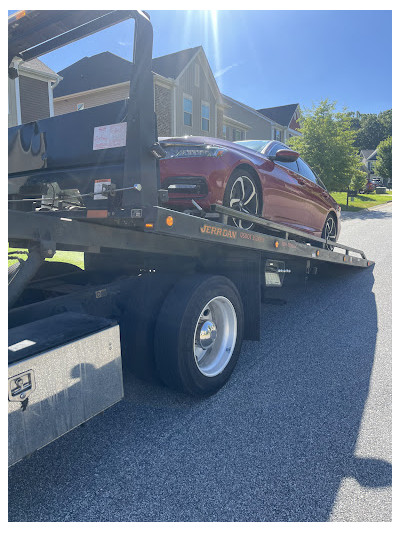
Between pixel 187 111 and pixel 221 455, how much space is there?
2419cm

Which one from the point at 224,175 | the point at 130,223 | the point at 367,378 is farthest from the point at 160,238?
the point at 367,378

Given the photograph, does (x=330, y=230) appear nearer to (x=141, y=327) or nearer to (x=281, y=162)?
(x=281, y=162)

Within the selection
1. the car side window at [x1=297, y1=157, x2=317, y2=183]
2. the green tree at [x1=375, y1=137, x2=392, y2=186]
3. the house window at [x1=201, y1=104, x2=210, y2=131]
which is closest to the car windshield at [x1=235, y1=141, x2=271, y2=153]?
the car side window at [x1=297, y1=157, x2=317, y2=183]

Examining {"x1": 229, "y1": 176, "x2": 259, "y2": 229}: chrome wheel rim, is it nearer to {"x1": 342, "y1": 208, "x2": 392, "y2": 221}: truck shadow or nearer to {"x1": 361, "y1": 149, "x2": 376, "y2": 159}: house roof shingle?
{"x1": 342, "y1": 208, "x2": 392, "y2": 221}: truck shadow

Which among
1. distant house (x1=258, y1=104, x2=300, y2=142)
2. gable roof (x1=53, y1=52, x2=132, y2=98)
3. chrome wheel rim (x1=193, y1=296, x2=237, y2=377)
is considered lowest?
chrome wheel rim (x1=193, y1=296, x2=237, y2=377)

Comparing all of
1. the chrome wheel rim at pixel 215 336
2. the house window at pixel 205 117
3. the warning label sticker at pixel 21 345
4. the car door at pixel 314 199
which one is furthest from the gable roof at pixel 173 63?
the warning label sticker at pixel 21 345

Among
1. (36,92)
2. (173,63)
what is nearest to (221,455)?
(36,92)

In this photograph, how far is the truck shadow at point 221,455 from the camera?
224 cm

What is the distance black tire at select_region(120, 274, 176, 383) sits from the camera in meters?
3.23

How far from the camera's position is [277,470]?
2.54 m

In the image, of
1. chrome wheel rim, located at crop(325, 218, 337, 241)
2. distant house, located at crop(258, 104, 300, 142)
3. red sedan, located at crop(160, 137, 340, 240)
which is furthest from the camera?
distant house, located at crop(258, 104, 300, 142)

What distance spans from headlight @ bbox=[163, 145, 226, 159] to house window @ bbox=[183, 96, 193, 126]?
70.1ft

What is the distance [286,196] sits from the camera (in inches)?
219
